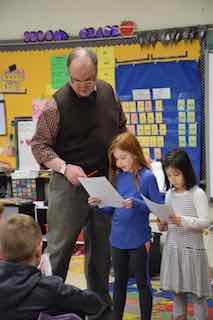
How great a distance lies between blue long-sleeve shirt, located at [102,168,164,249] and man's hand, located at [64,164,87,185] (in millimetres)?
267

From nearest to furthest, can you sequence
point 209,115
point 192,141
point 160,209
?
point 160,209
point 209,115
point 192,141

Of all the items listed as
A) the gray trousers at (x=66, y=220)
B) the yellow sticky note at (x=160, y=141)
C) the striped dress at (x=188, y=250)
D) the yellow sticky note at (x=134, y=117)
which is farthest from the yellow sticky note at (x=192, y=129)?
the gray trousers at (x=66, y=220)

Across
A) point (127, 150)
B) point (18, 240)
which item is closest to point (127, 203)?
point (127, 150)

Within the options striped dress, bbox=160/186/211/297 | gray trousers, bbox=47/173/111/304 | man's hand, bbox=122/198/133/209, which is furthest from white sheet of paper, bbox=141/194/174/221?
gray trousers, bbox=47/173/111/304

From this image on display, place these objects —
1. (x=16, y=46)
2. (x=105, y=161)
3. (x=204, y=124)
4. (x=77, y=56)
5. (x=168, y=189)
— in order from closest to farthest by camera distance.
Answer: (x=77, y=56)
(x=105, y=161)
(x=168, y=189)
(x=204, y=124)
(x=16, y=46)

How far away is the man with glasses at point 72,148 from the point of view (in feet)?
8.35

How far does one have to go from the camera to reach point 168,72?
4.39 meters

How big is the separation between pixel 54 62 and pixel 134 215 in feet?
8.19

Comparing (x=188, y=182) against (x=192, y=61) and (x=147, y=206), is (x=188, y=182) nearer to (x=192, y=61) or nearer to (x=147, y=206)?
(x=147, y=206)

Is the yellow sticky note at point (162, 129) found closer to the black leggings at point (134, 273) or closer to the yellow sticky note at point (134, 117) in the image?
the yellow sticky note at point (134, 117)

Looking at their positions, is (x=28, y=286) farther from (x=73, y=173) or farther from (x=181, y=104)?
(x=181, y=104)

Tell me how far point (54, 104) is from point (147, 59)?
80.3 inches

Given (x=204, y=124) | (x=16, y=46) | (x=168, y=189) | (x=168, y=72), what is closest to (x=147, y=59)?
(x=168, y=72)

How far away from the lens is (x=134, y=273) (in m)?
2.70
